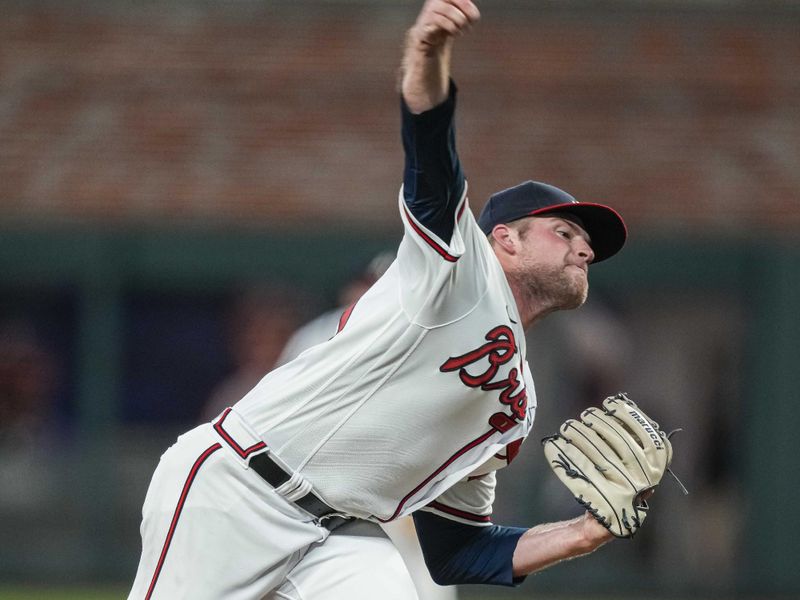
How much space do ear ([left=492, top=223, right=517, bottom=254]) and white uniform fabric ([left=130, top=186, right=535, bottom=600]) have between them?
0.38 ft

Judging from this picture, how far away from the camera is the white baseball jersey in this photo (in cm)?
367

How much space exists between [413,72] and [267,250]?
24.3 feet

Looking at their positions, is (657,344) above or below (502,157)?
below

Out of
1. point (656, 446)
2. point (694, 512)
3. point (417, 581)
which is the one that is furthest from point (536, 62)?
point (656, 446)

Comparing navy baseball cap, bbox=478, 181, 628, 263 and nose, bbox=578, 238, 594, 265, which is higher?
navy baseball cap, bbox=478, 181, 628, 263

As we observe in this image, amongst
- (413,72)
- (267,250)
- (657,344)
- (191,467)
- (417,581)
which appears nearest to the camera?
(413,72)

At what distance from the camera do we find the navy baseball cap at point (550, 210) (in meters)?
3.99

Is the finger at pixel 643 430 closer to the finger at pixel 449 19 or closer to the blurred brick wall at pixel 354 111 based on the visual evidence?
the finger at pixel 449 19

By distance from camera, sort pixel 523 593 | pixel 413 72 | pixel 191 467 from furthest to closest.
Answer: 1. pixel 523 593
2. pixel 191 467
3. pixel 413 72

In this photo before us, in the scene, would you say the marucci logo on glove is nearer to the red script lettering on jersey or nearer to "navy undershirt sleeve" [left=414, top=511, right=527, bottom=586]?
the red script lettering on jersey

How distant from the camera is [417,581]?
590 centimetres

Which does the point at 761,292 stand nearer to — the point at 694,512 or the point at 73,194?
the point at 694,512

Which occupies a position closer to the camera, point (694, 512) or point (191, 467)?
point (191, 467)

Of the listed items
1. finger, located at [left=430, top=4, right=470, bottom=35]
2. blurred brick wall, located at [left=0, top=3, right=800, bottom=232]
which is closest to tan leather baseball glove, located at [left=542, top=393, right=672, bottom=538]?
finger, located at [left=430, top=4, right=470, bottom=35]
